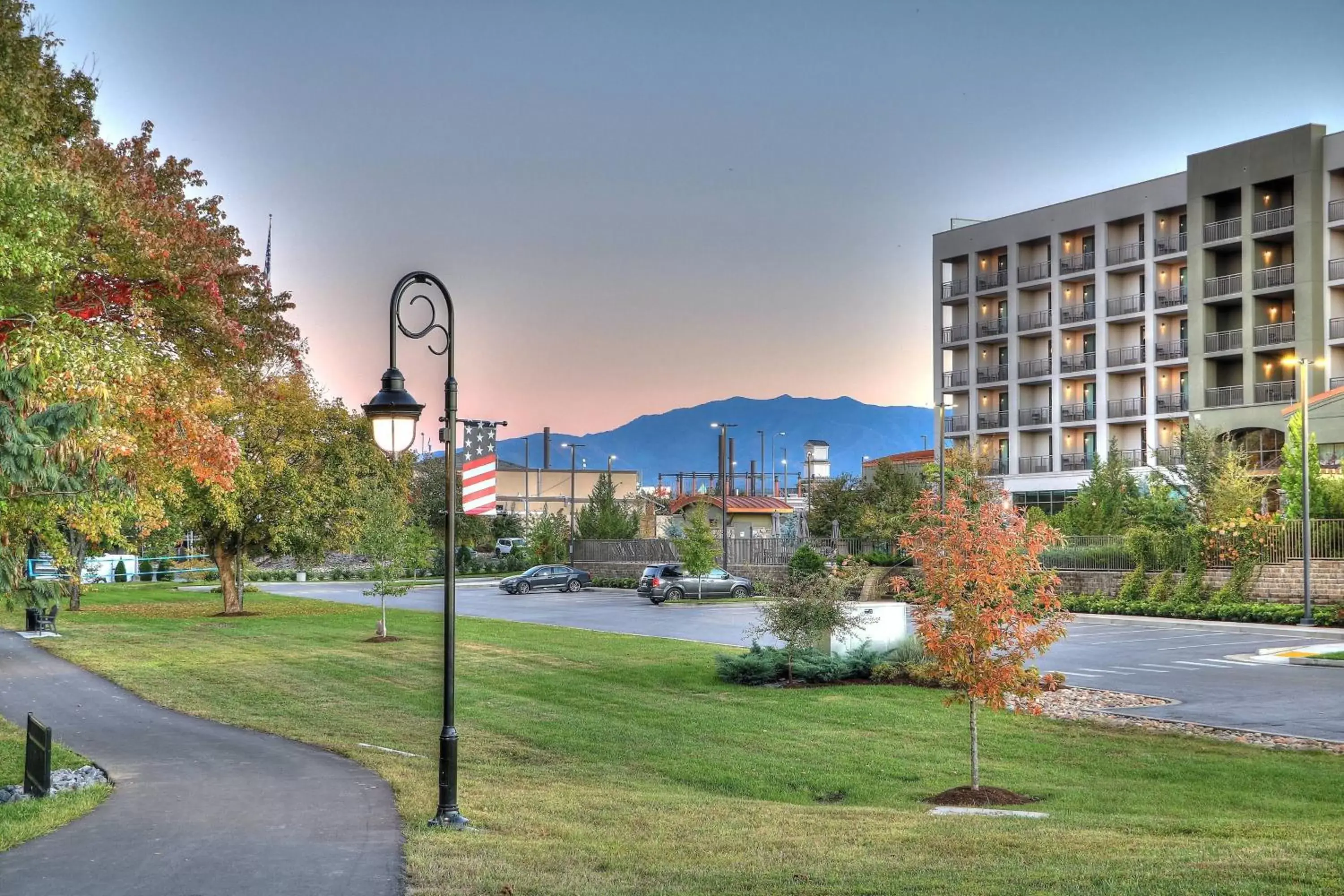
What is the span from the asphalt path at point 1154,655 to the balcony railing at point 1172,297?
3167cm

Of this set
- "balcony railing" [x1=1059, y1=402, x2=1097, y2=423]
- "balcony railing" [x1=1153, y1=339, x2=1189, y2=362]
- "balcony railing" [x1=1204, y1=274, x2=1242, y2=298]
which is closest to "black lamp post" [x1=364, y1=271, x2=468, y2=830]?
"balcony railing" [x1=1204, y1=274, x2=1242, y2=298]

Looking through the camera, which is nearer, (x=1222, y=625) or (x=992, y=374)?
(x=1222, y=625)

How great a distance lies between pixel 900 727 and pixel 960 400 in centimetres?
6229

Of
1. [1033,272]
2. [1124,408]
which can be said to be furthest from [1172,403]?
[1033,272]

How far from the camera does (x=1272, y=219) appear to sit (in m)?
59.5

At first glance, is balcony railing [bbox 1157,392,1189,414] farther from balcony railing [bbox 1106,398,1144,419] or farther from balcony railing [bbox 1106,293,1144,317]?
balcony railing [bbox 1106,293,1144,317]

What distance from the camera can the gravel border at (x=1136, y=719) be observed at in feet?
52.6

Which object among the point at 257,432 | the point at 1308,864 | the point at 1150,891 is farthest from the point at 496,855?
the point at 257,432

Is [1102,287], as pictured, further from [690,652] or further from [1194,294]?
[690,652]

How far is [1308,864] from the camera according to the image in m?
8.43

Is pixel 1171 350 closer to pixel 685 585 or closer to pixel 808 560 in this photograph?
pixel 808 560

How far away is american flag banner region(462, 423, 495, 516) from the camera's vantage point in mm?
15562

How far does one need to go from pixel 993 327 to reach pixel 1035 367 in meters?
3.96

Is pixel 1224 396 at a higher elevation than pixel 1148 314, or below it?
below
